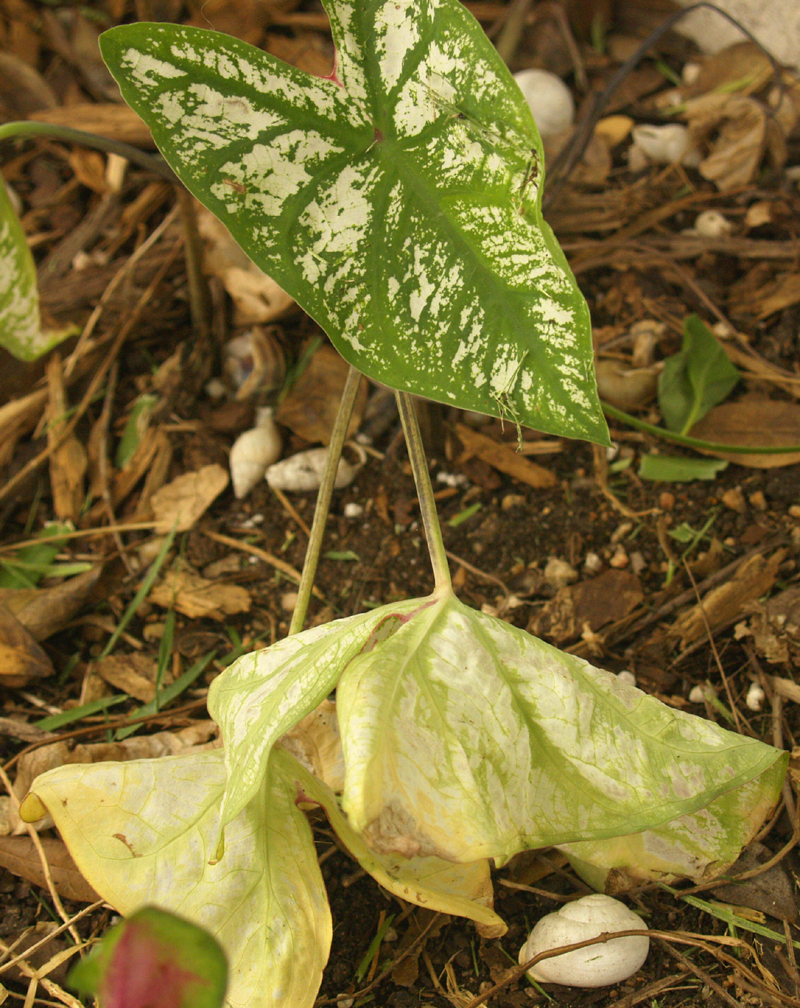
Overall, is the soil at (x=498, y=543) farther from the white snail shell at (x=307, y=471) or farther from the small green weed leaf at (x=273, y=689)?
the small green weed leaf at (x=273, y=689)

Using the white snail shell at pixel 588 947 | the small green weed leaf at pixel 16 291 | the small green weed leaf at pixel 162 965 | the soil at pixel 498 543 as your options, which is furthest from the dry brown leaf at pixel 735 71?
the small green weed leaf at pixel 162 965

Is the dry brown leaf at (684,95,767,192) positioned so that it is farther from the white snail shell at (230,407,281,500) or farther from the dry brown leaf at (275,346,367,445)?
the white snail shell at (230,407,281,500)

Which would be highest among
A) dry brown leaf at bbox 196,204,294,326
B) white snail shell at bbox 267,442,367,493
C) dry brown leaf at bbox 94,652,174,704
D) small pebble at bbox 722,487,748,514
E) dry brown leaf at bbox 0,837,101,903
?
dry brown leaf at bbox 196,204,294,326

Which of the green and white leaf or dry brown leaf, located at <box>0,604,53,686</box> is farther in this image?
dry brown leaf, located at <box>0,604,53,686</box>

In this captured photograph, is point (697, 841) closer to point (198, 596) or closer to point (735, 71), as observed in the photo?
point (198, 596)

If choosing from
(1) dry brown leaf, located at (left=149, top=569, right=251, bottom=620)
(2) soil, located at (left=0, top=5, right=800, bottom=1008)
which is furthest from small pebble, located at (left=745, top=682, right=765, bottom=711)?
(1) dry brown leaf, located at (left=149, top=569, right=251, bottom=620)

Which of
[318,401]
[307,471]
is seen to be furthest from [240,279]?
[307,471]
